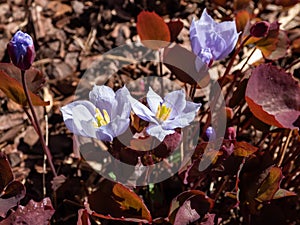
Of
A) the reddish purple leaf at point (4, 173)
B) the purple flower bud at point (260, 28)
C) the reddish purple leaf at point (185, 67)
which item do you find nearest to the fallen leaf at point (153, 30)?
the reddish purple leaf at point (185, 67)

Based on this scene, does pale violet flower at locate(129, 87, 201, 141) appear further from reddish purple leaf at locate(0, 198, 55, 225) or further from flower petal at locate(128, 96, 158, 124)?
reddish purple leaf at locate(0, 198, 55, 225)

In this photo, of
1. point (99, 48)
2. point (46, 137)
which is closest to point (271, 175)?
point (46, 137)

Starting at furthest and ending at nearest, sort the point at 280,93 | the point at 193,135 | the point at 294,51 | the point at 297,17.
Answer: the point at 297,17
the point at 294,51
the point at 193,135
the point at 280,93

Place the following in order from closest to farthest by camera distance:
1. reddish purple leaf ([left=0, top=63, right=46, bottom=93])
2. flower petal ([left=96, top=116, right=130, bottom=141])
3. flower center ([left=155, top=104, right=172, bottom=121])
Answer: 1. flower petal ([left=96, top=116, right=130, bottom=141])
2. flower center ([left=155, top=104, right=172, bottom=121])
3. reddish purple leaf ([left=0, top=63, right=46, bottom=93])

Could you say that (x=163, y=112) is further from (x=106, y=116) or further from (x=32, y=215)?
(x=32, y=215)

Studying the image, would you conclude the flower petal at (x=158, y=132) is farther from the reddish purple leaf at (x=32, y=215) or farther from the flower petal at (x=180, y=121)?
the reddish purple leaf at (x=32, y=215)

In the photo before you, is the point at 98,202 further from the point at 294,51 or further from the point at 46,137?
the point at 294,51

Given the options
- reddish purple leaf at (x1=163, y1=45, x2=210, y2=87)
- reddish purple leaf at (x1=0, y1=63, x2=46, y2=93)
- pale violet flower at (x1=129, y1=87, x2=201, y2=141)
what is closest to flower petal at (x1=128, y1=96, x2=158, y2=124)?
pale violet flower at (x1=129, y1=87, x2=201, y2=141)

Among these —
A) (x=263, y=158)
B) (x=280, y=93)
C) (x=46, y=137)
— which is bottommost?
(x=46, y=137)

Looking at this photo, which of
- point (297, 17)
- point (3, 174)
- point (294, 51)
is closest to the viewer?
point (3, 174)
